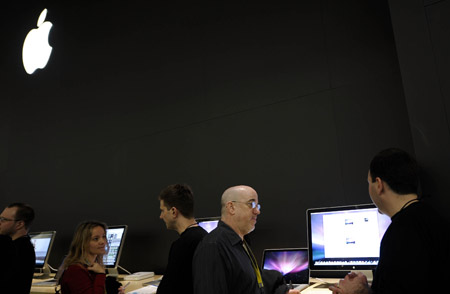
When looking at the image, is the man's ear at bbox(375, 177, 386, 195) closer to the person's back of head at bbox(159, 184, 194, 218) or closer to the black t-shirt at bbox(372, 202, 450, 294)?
the black t-shirt at bbox(372, 202, 450, 294)

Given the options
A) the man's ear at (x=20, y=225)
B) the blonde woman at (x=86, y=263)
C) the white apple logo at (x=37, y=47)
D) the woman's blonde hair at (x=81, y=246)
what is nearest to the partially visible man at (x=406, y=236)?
the blonde woman at (x=86, y=263)

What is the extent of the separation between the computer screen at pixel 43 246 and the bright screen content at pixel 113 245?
82cm

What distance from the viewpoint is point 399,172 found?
53.0 inches

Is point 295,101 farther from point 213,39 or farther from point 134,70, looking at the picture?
point 134,70

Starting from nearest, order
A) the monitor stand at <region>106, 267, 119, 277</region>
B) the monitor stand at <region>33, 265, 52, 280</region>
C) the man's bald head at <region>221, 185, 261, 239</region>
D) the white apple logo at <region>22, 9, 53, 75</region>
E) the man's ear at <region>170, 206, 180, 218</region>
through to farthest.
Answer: the man's bald head at <region>221, 185, 261, 239</region>, the man's ear at <region>170, 206, 180, 218</region>, the monitor stand at <region>106, 267, 119, 277</region>, the monitor stand at <region>33, 265, 52, 280</region>, the white apple logo at <region>22, 9, 53, 75</region>

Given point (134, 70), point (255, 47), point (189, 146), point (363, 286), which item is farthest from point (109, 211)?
point (363, 286)

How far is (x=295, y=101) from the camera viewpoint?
2.76m

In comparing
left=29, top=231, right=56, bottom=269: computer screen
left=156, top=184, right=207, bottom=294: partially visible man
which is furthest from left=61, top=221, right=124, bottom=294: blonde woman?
left=29, top=231, right=56, bottom=269: computer screen

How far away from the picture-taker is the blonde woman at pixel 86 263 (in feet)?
5.85

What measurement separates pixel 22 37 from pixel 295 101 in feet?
15.8

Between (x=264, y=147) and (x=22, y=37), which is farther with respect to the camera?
(x=22, y=37)

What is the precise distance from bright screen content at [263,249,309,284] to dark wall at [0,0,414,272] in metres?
0.31

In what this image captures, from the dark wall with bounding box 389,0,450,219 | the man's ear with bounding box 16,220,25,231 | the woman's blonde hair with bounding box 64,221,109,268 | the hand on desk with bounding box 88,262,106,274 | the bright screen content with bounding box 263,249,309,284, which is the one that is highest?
the dark wall with bounding box 389,0,450,219

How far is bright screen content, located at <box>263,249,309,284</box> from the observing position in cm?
214
